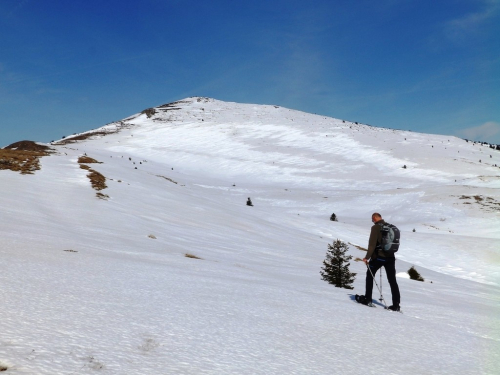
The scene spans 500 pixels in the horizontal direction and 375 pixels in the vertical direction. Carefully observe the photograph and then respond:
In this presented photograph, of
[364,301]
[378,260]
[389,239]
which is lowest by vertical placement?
[364,301]

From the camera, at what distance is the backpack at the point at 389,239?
27.8ft

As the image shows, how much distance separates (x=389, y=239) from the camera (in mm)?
8516

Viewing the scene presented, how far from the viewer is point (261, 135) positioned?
4131 inches

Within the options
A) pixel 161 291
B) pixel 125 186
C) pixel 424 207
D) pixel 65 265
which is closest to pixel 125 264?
pixel 65 265

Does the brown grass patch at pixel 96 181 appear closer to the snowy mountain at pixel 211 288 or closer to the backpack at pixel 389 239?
the snowy mountain at pixel 211 288

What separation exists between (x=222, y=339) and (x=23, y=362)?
2.13 metres

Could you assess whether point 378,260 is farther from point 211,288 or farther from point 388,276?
point 211,288

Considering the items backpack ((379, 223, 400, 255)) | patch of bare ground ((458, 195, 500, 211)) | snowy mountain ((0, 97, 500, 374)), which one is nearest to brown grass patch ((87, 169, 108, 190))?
snowy mountain ((0, 97, 500, 374))

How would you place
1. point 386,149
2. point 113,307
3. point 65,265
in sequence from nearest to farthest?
point 113,307
point 65,265
point 386,149

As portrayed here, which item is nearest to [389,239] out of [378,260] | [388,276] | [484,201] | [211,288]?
[378,260]

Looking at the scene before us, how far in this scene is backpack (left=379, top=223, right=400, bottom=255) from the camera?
27.8ft

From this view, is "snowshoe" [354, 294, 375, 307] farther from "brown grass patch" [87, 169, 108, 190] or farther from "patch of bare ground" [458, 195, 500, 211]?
"patch of bare ground" [458, 195, 500, 211]

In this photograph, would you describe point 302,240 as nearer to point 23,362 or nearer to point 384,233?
point 384,233

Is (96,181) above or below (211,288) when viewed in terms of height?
above
